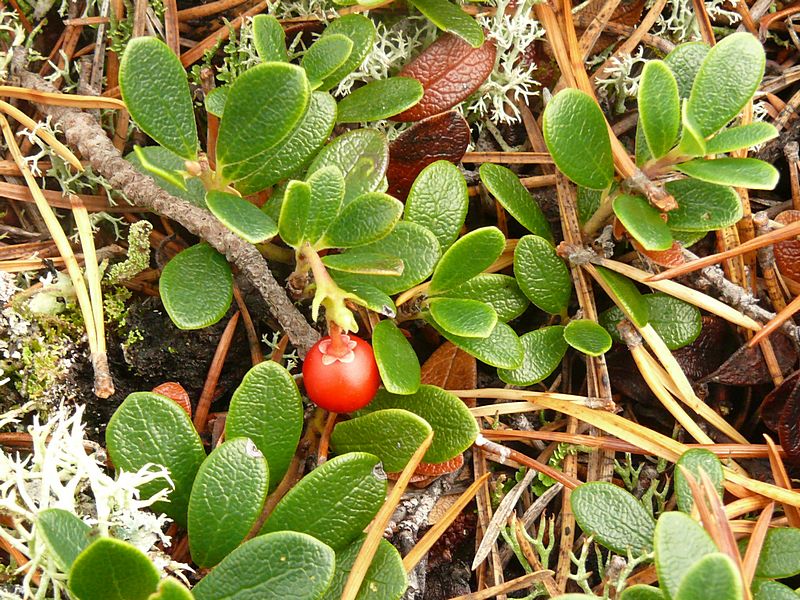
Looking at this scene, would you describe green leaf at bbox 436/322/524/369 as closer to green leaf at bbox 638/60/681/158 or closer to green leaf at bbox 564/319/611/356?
green leaf at bbox 564/319/611/356

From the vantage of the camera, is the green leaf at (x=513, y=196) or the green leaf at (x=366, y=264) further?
the green leaf at (x=513, y=196)

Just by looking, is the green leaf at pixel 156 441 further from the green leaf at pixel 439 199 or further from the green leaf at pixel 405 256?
the green leaf at pixel 439 199

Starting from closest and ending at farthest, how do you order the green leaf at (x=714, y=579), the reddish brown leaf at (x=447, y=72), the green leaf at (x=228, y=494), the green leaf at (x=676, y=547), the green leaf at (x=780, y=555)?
1. the green leaf at (x=714, y=579)
2. the green leaf at (x=676, y=547)
3. the green leaf at (x=228, y=494)
4. the green leaf at (x=780, y=555)
5. the reddish brown leaf at (x=447, y=72)

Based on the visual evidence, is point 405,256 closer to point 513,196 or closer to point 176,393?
point 513,196

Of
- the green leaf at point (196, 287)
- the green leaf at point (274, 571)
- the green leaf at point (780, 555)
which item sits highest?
the green leaf at point (196, 287)

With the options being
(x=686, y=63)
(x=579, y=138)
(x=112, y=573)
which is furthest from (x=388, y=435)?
(x=686, y=63)

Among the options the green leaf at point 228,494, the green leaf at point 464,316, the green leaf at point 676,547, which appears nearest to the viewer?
the green leaf at point 676,547

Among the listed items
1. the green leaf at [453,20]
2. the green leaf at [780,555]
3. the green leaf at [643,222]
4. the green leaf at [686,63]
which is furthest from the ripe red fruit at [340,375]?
the green leaf at [686,63]

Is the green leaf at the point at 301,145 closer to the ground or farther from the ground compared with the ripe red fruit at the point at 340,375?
farther from the ground
